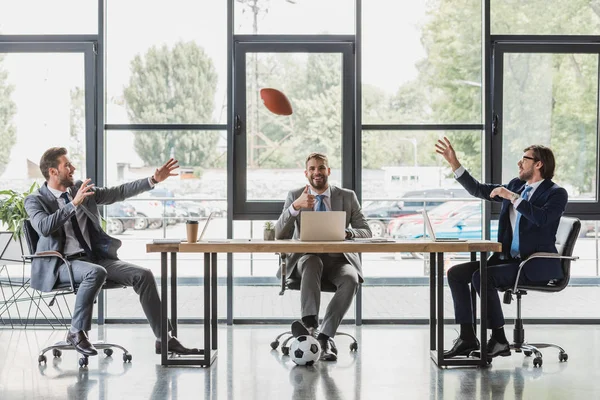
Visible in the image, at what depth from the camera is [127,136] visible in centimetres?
602

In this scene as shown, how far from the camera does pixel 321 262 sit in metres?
4.94

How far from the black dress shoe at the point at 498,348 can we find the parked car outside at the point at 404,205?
162 cm

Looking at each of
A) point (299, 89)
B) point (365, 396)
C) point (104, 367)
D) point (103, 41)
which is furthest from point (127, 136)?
point (365, 396)

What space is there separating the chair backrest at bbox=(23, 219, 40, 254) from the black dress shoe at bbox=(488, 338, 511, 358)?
302cm

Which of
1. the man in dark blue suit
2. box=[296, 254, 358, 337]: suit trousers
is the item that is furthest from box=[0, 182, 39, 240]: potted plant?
the man in dark blue suit

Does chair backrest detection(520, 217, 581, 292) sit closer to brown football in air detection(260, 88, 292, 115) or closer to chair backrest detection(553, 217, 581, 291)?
chair backrest detection(553, 217, 581, 291)

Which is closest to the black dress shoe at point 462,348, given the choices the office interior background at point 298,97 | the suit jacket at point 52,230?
the office interior background at point 298,97

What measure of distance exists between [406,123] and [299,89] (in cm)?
92

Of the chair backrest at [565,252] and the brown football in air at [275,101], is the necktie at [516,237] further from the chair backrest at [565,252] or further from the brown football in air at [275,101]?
the brown football in air at [275,101]

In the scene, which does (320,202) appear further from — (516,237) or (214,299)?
(516,237)

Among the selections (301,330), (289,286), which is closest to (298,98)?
(289,286)

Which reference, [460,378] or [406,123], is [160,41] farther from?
[460,378]

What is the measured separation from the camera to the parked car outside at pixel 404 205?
6.03 m

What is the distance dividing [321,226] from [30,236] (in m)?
1.92
